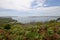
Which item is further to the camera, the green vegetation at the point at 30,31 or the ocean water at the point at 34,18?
the ocean water at the point at 34,18

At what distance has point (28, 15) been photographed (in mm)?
2650

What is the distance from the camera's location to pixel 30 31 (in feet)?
8.41

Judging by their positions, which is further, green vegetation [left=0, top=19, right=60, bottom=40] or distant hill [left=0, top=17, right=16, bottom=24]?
distant hill [left=0, top=17, right=16, bottom=24]

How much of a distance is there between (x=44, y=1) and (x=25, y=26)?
0.57 metres

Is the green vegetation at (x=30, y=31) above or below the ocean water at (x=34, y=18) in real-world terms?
below

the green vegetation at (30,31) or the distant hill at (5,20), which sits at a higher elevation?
the distant hill at (5,20)

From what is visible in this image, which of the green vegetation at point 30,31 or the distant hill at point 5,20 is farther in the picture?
the distant hill at point 5,20

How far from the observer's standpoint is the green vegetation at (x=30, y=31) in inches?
98.5

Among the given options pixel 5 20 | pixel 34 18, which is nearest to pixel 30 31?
pixel 34 18

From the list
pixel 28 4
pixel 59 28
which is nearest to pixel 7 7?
pixel 28 4

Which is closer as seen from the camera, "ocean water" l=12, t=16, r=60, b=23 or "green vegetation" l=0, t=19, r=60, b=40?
"green vegetation" l=0, t=19, r=60, b=40

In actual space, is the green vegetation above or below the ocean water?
below

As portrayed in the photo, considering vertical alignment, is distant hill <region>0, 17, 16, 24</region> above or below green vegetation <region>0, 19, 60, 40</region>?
above

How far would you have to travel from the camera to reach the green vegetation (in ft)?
8.21
